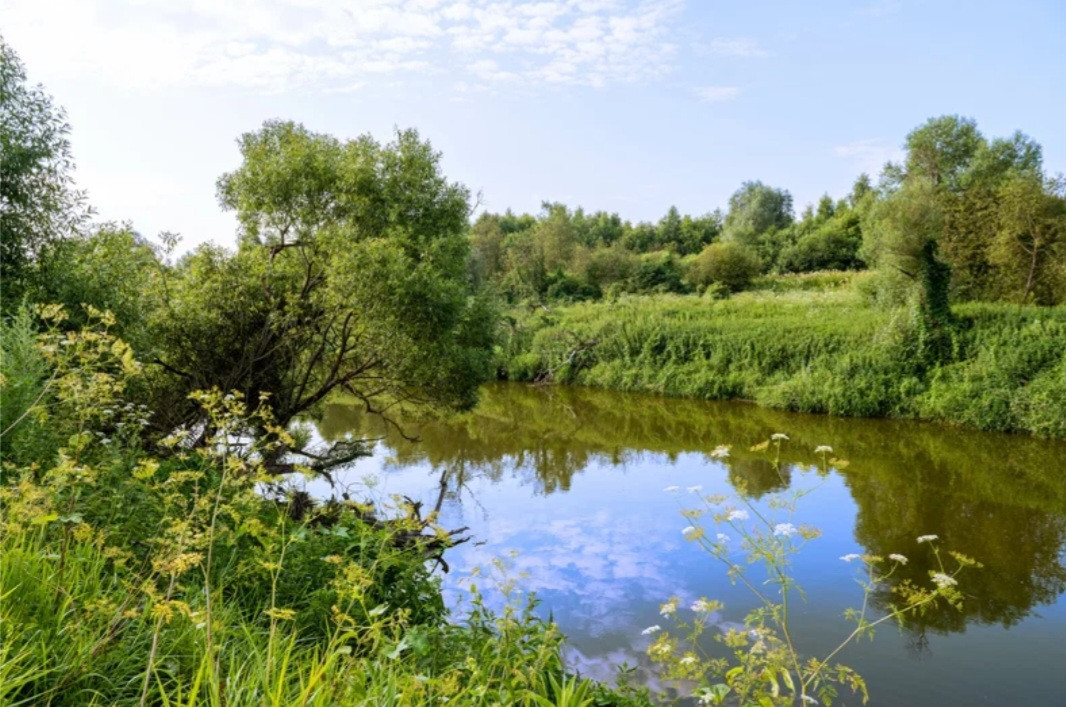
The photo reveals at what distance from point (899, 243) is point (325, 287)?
15258 millimetres

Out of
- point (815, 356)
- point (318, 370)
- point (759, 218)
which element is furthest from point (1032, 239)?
point (759, 218)

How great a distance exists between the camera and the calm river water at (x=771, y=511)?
527 centimetres

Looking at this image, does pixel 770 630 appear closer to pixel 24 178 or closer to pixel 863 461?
pixel 24 178

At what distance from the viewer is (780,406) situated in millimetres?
15906

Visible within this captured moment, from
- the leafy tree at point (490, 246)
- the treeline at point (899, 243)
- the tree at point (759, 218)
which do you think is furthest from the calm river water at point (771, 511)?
the tree at point (759, 218)

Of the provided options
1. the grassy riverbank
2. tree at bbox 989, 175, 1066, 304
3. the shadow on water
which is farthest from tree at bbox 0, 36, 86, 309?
tree at bbox 989, 175, 1066, 304

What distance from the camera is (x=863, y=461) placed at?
11320 millimetres

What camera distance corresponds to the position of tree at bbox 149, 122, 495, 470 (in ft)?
23.5

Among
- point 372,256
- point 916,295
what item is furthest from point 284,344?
point 916,295

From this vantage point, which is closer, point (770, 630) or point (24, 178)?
point (770, 630)

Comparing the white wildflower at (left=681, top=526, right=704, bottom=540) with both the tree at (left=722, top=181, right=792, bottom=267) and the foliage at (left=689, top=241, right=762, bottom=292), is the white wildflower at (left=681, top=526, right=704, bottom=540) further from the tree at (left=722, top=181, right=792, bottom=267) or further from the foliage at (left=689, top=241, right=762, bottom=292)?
the tree at (left=722, top=181, right=792, bottom=267)

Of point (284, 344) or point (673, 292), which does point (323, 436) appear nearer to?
point (284, 344)

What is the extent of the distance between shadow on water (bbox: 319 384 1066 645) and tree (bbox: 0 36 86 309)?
4.36 meters

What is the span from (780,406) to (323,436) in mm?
10557
